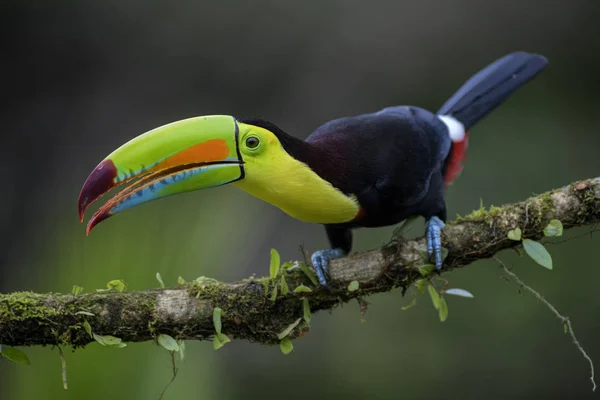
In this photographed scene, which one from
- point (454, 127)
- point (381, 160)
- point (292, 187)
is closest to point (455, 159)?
point (454, 127)

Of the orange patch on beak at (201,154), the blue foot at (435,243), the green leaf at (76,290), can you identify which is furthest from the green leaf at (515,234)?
the green leaf at (76,290)

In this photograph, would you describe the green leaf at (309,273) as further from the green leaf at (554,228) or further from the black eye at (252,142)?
the green leaf at (554,228)

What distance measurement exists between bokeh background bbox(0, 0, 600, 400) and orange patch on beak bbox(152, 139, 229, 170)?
1702 mm

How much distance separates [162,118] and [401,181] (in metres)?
3.20

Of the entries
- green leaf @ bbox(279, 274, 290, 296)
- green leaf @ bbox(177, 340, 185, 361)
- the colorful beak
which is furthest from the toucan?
green leaf @ bbox(177, 340, 185, 361)

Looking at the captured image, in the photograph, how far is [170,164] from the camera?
6.84 feet

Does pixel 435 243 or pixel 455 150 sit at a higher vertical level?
pixel 455 150

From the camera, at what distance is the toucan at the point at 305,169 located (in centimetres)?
206

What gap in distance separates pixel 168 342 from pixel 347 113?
3559mm

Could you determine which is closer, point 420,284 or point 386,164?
point 420,284

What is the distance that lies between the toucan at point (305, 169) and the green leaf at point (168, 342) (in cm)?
38

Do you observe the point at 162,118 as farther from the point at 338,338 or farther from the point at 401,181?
the point at 401,181

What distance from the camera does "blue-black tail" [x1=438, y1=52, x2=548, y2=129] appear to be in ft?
10.6

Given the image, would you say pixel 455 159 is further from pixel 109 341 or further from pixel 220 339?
pixel 109 341
